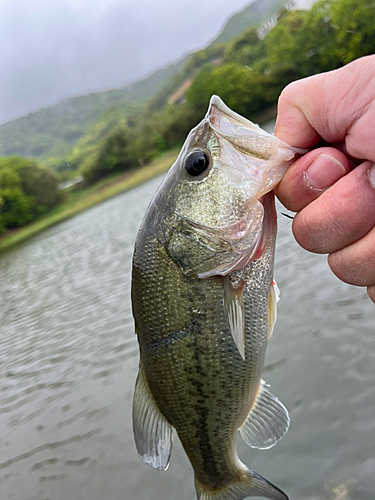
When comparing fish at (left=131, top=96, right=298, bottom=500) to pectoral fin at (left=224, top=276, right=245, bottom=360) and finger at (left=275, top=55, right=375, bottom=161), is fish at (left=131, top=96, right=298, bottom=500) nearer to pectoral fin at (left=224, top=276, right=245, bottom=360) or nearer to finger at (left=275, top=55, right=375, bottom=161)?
pectoral fin at (left=224, top=276, right=245, bottom=360)

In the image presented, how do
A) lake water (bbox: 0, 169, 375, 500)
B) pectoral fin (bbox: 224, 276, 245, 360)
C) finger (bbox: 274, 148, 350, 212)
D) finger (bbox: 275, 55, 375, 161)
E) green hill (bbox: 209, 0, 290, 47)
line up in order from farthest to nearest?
1. green hill (bbox: 209, 0, 290, 47)
2. lake water (bbox: 0, 169, 375, 500)
3. pectoral fin (bbox: 224, 276, 245, 360)
4. finger (bbox: 274, 148, 350, 212)
5. finger (bbox: 275, 55, 375, 161)

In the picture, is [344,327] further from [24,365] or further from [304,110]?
[24,365]

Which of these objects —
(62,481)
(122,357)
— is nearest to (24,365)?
(122,357)

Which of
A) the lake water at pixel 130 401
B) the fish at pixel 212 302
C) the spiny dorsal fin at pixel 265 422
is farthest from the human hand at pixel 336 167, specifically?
the lake water at pixel 130 401

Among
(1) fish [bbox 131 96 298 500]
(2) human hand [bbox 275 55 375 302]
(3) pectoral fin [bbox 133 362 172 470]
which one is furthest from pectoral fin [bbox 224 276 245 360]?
(3) pectoral fin [bbox 133 362 172 470]

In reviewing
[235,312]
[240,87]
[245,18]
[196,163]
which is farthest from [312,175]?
[245,18]

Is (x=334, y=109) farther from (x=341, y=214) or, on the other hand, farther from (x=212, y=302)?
(x=212, y=302)
